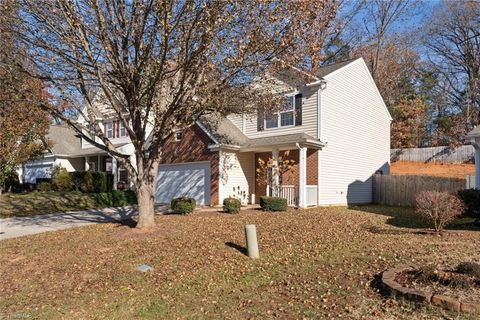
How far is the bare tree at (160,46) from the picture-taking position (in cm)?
875

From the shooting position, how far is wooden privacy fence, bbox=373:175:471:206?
17.9 m

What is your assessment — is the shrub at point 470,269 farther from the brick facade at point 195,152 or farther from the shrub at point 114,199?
the shrub at point 114,199

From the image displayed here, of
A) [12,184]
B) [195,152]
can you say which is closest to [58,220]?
[195,152]

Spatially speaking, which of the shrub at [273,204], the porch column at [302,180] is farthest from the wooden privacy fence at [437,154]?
the shrub at [273,204]

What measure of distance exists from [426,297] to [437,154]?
29.1 m

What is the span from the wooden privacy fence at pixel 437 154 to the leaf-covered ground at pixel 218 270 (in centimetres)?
2196

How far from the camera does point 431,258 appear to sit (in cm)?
709

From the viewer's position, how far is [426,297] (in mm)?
4922

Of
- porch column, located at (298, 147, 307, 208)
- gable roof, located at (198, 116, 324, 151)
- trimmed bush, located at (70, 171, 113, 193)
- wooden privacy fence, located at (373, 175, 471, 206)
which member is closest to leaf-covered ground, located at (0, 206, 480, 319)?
porch column, located at (298, 147, 307, 208)

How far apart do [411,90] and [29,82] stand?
106 feet

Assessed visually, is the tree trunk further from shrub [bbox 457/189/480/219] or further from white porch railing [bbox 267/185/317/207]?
shrub [bbox 457/189/480/219]

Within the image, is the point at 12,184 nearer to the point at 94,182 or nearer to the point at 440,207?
the point at 94,182

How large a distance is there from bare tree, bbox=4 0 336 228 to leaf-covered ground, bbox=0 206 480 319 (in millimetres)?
2417

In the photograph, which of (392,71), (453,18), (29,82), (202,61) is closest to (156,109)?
(202,61)
